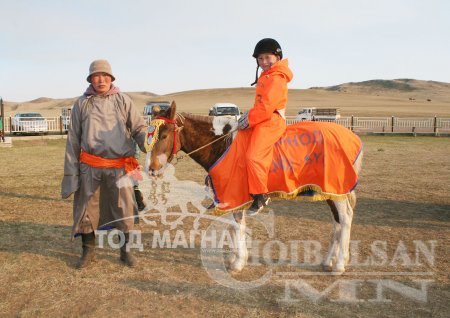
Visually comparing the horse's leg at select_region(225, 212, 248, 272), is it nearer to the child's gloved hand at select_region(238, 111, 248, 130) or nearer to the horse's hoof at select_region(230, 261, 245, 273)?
the horse's hoof at select_region(230, 261, 245, 273)

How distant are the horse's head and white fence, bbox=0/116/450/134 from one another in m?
23.7

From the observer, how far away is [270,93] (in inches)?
165

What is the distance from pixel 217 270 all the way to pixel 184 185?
520cm

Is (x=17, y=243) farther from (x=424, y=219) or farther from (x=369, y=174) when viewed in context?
(x=369, y=174)

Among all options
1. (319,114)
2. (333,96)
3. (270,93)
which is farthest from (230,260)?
(333,96)

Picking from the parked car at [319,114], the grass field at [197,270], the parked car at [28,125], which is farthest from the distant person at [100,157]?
the parked car at [319,114]

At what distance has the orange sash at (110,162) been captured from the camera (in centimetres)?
469

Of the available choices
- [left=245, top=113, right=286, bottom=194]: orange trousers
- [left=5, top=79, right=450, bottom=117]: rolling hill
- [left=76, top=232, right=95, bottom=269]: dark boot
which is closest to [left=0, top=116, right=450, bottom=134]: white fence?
[left=76, top=232, right=95, bottom=269]: dark boot

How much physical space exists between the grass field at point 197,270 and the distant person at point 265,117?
1.19 m

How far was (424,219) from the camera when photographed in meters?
6.76

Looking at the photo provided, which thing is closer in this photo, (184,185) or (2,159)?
(184,185)

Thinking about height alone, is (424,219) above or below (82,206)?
below

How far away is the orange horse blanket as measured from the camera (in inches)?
170

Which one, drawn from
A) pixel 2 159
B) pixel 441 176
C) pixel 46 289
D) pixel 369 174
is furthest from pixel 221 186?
pixel 2 159
